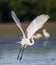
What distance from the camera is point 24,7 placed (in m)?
41.8

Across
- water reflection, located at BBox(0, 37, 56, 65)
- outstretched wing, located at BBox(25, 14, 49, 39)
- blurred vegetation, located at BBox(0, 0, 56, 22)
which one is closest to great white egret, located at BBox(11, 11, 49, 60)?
outstretched wing, located at BBox(25, 14, 49, 39)

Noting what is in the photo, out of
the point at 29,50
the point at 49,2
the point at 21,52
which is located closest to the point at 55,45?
the point at 29,50

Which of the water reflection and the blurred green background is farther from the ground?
the blurred green background

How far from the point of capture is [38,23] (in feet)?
55.0

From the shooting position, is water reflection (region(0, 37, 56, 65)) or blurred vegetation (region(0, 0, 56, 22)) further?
blurred vegetation (region(0, 0, 56, 22))

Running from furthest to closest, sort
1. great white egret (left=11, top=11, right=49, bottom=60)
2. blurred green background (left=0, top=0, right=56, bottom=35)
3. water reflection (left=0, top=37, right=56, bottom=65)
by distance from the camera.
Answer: blurred green background (left=0, top=0, right=56, bottom=35), great white egret (left=11, top=11, right=49, bottom=60), water reflection (left=0, top=37, right=56, bottom=65)

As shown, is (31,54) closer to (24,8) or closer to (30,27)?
(30,27)

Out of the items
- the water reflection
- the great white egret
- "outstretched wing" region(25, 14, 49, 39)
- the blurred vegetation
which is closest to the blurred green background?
the blurred vegetation

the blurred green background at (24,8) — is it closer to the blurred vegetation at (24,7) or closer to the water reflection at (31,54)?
the blurred vegetation at (24,7)

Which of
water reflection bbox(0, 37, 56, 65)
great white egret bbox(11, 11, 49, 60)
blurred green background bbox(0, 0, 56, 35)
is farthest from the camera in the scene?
blurred green background bbox(0, 0, 56, 35)

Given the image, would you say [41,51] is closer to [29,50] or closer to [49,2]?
[29,50]

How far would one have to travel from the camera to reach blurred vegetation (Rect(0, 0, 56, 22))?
41.2 m

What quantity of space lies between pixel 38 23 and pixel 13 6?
25243 mm

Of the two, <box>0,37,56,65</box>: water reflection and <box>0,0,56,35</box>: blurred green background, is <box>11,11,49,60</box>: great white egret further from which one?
<box>0,0,56,35</box>: blurred green background
